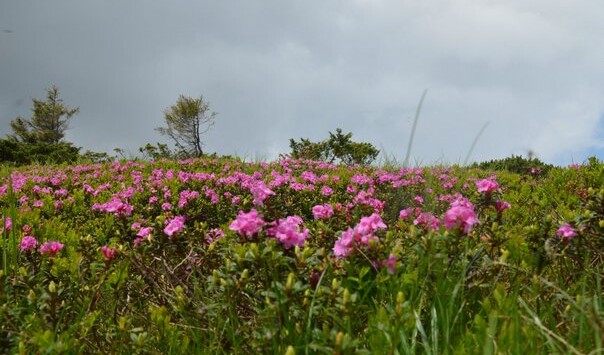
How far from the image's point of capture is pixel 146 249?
3.12m

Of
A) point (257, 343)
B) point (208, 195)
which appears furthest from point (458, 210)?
point (208, 195)

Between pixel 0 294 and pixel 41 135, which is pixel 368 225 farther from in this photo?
pixel 41 135

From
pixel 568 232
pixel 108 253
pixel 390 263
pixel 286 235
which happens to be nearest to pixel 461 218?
pixel 390 263

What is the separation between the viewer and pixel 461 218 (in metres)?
2.55

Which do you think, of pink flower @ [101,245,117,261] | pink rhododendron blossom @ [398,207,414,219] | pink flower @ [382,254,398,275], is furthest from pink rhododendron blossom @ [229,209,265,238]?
pink rhododendron blossom @ [398,207,414,219]

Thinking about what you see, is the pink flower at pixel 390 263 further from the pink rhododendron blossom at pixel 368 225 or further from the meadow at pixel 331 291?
the pink rhododendron blossom at pixel 368 225

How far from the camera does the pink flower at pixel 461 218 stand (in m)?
2.54

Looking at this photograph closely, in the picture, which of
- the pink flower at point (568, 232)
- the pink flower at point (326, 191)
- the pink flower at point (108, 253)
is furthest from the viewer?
the pink flower at point (326, 191)

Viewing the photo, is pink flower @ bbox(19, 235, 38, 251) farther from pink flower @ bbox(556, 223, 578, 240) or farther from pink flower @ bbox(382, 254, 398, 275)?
pink flower @ bbox(556, 223, 578, 240)

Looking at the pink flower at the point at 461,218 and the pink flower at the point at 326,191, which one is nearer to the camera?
the pink flower at the point at 461,218

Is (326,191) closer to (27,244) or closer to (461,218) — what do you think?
(27,244)

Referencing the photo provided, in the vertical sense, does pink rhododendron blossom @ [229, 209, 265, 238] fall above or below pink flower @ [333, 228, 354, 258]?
above

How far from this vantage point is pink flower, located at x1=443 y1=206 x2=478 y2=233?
254 centimetres

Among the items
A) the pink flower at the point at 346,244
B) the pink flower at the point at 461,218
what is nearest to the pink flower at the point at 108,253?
the pink flower at the point at 346,244
